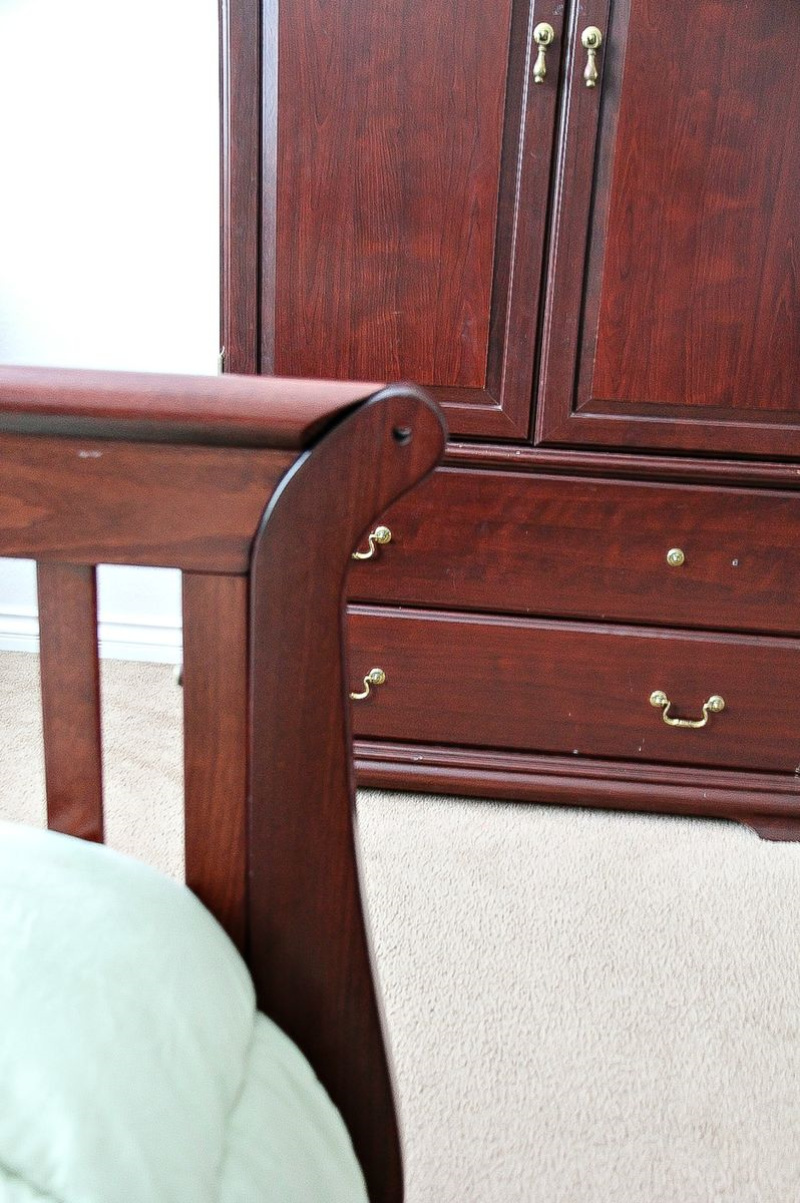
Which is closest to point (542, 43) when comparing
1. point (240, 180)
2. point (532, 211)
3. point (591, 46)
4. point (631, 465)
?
point (591, 46)

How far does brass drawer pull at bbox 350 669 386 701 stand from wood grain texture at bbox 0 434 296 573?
117cm

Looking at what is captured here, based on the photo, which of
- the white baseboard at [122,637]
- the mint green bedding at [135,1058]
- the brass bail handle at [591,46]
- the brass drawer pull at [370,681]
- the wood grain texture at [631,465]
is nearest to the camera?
the mint green bedding at [135,1058]

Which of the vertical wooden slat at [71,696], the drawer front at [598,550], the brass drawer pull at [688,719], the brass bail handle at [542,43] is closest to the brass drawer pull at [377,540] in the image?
the drawer front at [598,550]

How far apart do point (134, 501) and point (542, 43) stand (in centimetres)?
124

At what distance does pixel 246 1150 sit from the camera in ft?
1.51

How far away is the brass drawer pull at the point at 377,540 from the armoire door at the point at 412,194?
0.21m

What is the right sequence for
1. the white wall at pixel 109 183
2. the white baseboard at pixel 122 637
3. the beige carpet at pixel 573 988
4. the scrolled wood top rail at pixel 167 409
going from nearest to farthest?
the scrolled wood top rail at pixel 167 409, the beige carpet at pixel 573 988, the white wall at pixel 109 183, the white baseboard at pixel 122 637

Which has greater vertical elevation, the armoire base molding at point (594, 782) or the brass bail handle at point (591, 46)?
the brass bail handle at point (591, 46)

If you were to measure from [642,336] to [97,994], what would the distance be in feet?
4.42

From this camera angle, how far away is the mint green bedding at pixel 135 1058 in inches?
15.8

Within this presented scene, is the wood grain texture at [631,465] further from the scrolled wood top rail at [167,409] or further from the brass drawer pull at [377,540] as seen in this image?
the scrolled wood top rail at [167,409]

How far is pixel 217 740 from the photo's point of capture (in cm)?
57

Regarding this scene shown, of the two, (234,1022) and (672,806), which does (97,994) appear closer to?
(234,1022)

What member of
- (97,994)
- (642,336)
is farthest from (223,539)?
(642,336)
